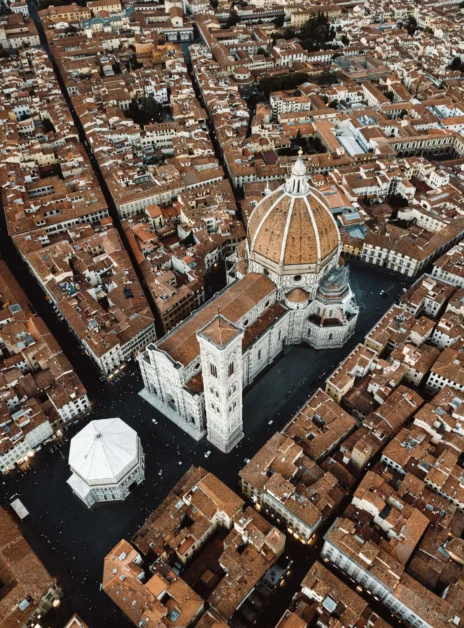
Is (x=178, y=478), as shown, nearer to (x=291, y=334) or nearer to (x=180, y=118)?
(x=291, y=334)

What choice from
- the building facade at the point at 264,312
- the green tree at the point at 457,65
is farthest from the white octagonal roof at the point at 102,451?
the green tree at the point at 457,65

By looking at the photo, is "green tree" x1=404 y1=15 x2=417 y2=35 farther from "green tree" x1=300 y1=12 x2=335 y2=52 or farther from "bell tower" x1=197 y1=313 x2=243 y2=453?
"bell tower" x1=197 y1=313 x2=243 y2=453

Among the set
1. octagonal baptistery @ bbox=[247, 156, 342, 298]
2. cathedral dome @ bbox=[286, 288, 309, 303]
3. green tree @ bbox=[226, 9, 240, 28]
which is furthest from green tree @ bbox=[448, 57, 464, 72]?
cathedral dome @ bbox=[286, 288, 309, 303]

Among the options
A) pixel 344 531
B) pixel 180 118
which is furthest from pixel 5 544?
pixel 180 118

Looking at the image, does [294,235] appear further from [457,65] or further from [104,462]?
[457,65]

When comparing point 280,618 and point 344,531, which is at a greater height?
point 344,531

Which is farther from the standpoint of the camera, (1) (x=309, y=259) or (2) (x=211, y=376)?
(1) (x=309, y=259)
